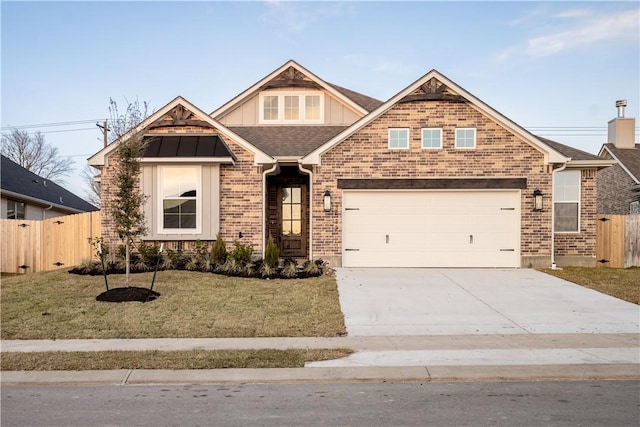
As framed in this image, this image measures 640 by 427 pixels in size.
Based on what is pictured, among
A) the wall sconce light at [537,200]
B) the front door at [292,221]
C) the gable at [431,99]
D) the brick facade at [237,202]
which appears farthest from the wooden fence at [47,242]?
the wall sconce light at [537,200]

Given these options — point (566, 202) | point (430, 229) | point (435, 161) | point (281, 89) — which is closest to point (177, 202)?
point (281, 89)

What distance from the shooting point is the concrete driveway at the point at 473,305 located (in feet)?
29.2

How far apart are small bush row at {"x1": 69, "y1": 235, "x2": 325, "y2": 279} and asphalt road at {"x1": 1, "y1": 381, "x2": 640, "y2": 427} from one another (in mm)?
7342

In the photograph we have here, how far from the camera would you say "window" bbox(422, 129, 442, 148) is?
1485 centimetres

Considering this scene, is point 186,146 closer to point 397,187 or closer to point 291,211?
point 291,211

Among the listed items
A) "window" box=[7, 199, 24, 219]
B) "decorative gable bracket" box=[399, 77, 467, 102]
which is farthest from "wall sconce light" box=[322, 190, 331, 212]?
"window" box=[7, 199, 24, 219]

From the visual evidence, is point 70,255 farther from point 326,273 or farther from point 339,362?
point 339,362

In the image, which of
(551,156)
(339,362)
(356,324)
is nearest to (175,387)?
(339,362)

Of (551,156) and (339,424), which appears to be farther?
(551,156)

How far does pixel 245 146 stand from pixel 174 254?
379 cm

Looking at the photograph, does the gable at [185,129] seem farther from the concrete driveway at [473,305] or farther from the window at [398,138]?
the concrete driveway at [473,305]

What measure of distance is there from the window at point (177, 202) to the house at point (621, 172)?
66.3 ft

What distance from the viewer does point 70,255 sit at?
1669 centimetres

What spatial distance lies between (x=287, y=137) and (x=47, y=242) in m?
8.83
